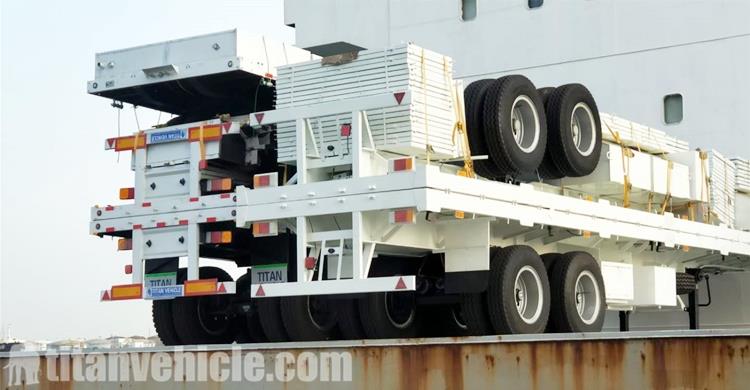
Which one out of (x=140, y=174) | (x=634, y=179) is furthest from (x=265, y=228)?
(x=634, y=179)

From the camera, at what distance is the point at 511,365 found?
8070mm

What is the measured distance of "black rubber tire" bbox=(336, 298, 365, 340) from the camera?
11.0 meters

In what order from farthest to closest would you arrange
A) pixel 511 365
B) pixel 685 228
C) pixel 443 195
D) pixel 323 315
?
pixel 685 228 → pixel 323 315 → pixel 443 195 → pixel 511 365

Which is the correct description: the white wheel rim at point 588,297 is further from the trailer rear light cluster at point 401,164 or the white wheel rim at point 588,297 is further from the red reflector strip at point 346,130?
the red reflector strip at point 346,130

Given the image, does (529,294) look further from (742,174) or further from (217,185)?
(742,174)

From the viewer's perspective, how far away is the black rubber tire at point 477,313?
34.0 ft

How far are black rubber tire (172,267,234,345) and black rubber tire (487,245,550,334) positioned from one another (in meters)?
3.00

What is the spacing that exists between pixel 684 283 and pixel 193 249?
6258 mm

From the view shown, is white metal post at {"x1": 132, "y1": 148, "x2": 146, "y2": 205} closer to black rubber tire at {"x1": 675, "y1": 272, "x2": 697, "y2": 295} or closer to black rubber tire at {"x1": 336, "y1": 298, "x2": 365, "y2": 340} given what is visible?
black rubber tire at {"x1": 336, "y1": 298, "x2": 365, "y2": 340}

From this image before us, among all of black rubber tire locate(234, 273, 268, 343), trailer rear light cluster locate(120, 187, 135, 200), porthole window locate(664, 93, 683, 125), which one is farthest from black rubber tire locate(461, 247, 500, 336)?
Answer: porthole window locate(664, 93, 683, 125)

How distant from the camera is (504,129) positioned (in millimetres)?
10719

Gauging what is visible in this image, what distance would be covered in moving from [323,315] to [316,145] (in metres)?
1.97

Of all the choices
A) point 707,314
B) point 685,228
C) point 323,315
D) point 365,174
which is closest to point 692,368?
point 365,174

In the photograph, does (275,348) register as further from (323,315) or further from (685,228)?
(685,228)
